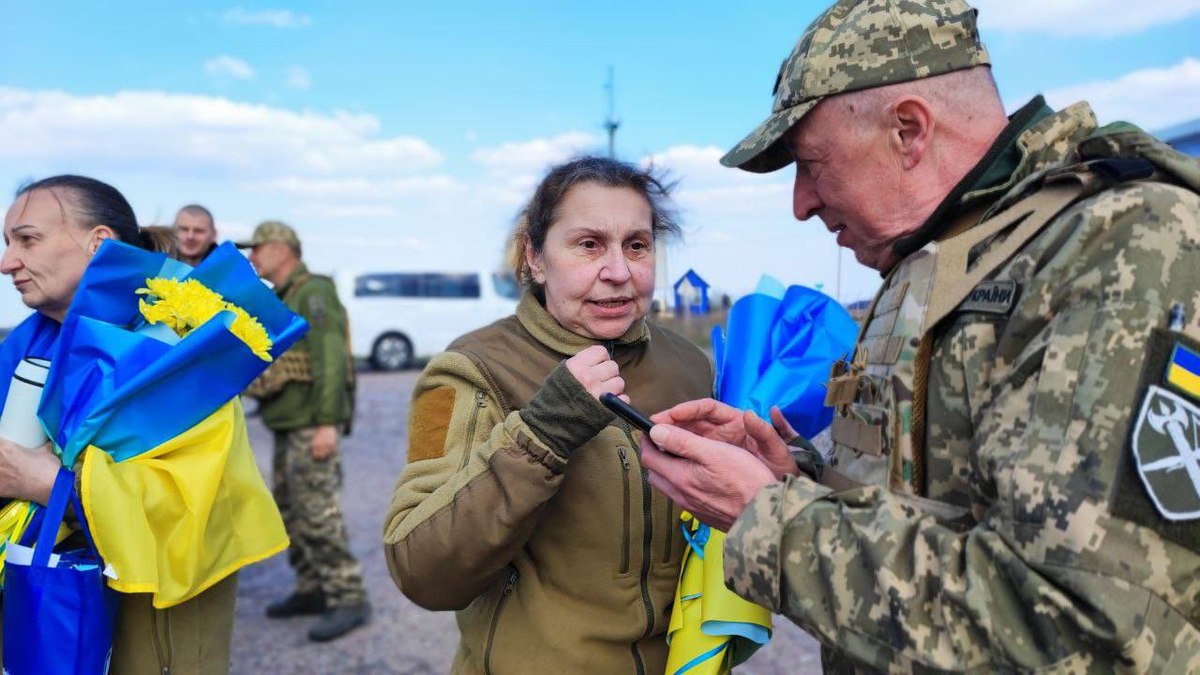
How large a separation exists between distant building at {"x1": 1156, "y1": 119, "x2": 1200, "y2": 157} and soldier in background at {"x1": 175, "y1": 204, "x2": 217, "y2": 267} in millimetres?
7319

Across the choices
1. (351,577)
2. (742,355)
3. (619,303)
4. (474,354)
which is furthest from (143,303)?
(351,577)

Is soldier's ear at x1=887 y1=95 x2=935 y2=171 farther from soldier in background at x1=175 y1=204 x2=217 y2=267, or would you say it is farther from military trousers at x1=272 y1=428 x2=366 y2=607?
soldier in background at x1=175 y1=204 x2=217 y2=267

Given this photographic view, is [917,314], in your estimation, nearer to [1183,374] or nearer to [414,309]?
[1183,374]

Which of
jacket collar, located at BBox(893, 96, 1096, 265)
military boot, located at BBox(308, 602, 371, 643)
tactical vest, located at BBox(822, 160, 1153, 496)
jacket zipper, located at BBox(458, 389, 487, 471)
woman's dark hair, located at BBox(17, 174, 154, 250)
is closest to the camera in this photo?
tactical vest, located at BBox(822, 160, 1153, 496)

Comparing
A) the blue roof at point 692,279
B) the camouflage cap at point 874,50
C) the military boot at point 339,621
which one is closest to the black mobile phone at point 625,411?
the camouflage cap at point 874,50

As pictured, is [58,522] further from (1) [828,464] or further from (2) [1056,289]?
(2) [1056,289]

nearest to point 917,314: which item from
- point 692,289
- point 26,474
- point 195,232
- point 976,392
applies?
point 976,392

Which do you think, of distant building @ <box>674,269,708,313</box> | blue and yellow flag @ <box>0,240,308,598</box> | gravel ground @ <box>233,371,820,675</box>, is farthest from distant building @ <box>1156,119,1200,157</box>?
blue and yellow flag @ <box>0,240,308,598</box>

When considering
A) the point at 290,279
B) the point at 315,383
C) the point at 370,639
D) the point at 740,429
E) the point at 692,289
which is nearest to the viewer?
the point at 740,429

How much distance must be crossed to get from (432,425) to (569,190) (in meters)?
0.71

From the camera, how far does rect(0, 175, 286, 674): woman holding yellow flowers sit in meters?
2.29

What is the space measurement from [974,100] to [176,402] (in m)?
2.20

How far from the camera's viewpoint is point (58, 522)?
229 cm

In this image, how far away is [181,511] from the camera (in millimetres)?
2404
